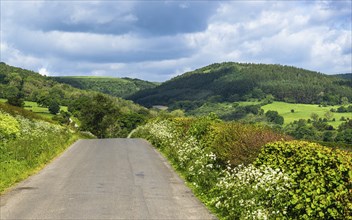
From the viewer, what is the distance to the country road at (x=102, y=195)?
33.0 feet

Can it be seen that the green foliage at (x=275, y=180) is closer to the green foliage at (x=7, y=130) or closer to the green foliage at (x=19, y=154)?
the green foliage at (x=19, y=154)

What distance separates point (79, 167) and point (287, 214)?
39.7 ft

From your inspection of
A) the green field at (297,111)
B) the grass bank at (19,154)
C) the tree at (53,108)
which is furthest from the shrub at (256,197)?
the green field at (297,111)

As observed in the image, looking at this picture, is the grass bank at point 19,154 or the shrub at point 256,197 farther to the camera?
the grass bank at point 19,154

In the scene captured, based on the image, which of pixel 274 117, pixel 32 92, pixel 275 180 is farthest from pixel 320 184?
pixel 32 92

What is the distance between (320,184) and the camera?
779cm

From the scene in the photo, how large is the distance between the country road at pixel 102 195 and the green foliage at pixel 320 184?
243 cm

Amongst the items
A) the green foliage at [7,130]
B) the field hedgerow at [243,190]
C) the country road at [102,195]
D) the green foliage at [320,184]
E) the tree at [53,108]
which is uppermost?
the tree at [53,108]

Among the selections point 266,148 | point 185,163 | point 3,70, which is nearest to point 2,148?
point 185,163

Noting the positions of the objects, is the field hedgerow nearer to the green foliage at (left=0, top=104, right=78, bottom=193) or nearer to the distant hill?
the green foliage at (left=0, top=104, right=78, bottom=193)

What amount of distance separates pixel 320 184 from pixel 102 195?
6.76 m

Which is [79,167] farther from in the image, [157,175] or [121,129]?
[121,129]

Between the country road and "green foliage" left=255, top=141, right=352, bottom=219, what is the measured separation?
2433 millimetres

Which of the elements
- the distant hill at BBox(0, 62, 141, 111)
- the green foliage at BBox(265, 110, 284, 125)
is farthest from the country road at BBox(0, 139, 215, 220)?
the green foliage at BBox(265, 110, 284, 125)
